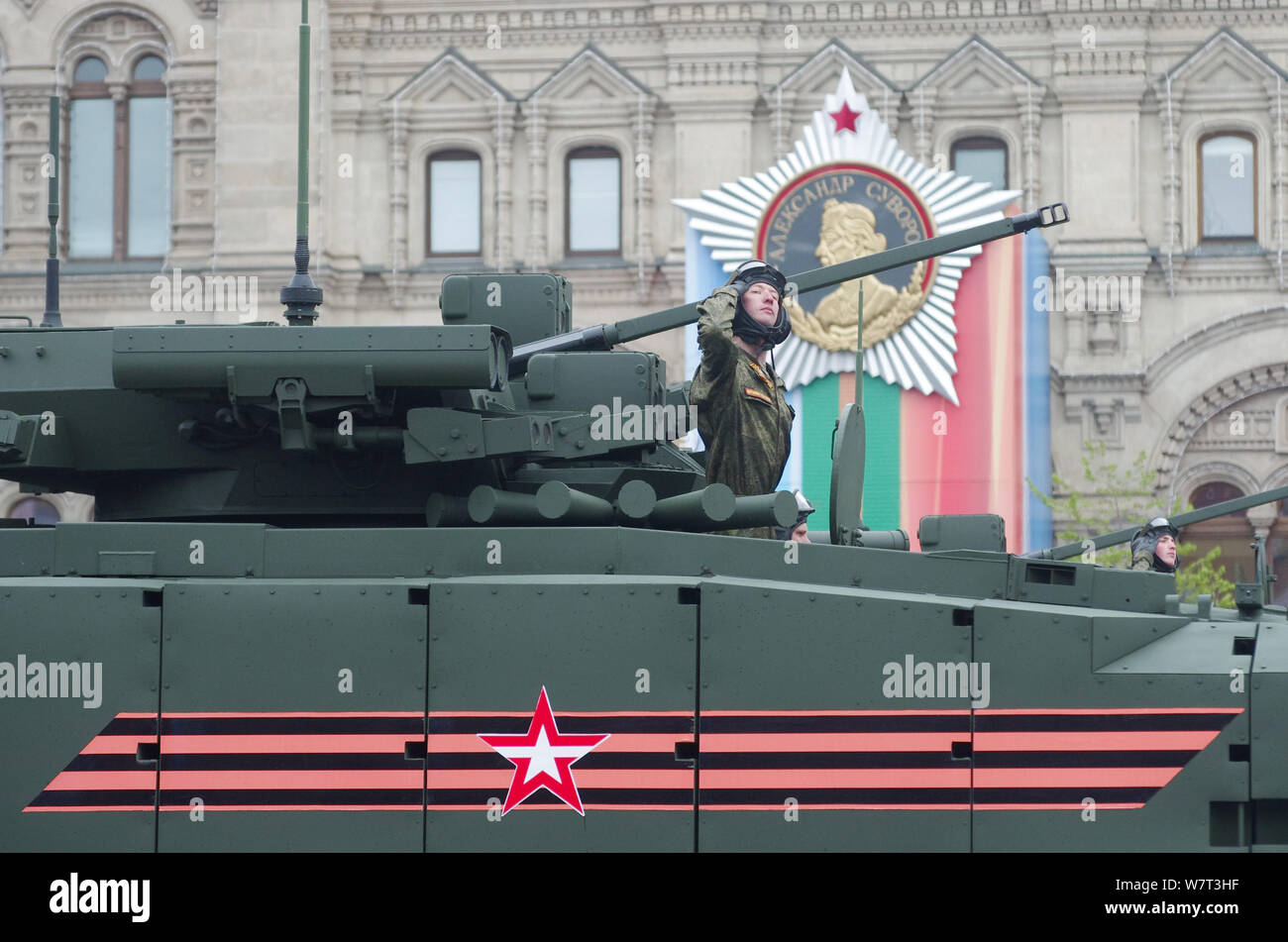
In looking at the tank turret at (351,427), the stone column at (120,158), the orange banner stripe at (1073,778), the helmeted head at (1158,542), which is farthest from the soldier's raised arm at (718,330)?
the stone column at (120,158)

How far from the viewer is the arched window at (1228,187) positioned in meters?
30.7

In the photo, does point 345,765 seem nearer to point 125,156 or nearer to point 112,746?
point 112,746

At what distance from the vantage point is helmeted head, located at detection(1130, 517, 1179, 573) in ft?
41.4

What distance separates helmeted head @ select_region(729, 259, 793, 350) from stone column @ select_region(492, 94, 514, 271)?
22.9 meters

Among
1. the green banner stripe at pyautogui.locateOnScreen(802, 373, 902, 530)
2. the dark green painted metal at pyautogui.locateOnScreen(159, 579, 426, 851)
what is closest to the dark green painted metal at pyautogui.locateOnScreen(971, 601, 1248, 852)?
the dark green painted metal at pyautogui.locateOnScreen(159, 579, 426, 851)

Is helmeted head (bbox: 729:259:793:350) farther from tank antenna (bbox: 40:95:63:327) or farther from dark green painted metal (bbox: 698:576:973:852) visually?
tank antenna (bbox: 40:95:63:327)

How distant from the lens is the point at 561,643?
7.45 m

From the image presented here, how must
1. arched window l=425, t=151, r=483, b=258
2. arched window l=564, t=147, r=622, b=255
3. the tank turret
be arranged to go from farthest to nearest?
arched window l=425, t=151, r=483, b=258 → arched window l=564, t=147, r=622, b=255 → the tank turret

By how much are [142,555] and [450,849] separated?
190 cm

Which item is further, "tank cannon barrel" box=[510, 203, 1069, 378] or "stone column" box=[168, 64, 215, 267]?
"stone column" box=[168, 64, 215, 267]

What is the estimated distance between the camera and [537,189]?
31.6m

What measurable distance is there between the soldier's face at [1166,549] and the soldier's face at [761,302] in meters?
4.88

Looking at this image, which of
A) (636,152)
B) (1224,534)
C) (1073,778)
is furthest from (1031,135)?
(1073,778)
